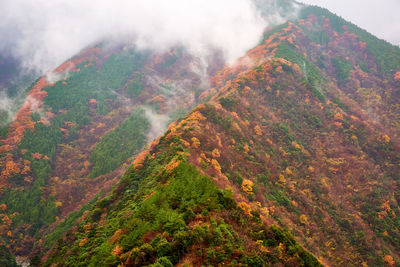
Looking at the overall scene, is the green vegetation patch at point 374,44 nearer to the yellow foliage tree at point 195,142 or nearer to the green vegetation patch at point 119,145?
the yellow foliage tree at point 195,142

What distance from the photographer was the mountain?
2222 centimetres

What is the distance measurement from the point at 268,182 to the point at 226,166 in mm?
9760

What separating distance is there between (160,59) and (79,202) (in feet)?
431

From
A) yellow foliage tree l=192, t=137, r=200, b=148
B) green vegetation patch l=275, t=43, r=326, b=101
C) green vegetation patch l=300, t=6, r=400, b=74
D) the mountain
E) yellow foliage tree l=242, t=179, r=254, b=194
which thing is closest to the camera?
the mountain

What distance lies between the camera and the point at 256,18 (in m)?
168

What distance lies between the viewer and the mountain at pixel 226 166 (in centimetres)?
2222

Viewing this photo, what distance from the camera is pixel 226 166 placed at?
38906 mm

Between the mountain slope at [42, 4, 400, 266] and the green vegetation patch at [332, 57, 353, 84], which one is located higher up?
the green vegetation patch at [332, 57, 353, 84]

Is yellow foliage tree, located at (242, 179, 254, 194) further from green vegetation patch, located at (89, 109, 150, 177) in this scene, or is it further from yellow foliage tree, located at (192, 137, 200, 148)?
green vegetation patch, located at (89, 109, 150, 177)

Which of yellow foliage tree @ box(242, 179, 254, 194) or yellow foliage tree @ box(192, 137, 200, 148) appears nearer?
yellow foliage tree @ box(242, 179, 254, 194)

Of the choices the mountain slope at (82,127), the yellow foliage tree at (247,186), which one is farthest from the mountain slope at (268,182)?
the mountain slope at (82,127)

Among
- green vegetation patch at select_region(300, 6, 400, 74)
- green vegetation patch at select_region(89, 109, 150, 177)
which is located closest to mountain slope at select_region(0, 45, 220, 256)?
green vegetation patch at select_region(89, 109, 150, 177)

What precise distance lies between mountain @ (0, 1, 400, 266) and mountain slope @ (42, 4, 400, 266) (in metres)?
0.24

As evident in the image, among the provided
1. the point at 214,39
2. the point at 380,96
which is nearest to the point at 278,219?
the point at 380,96
